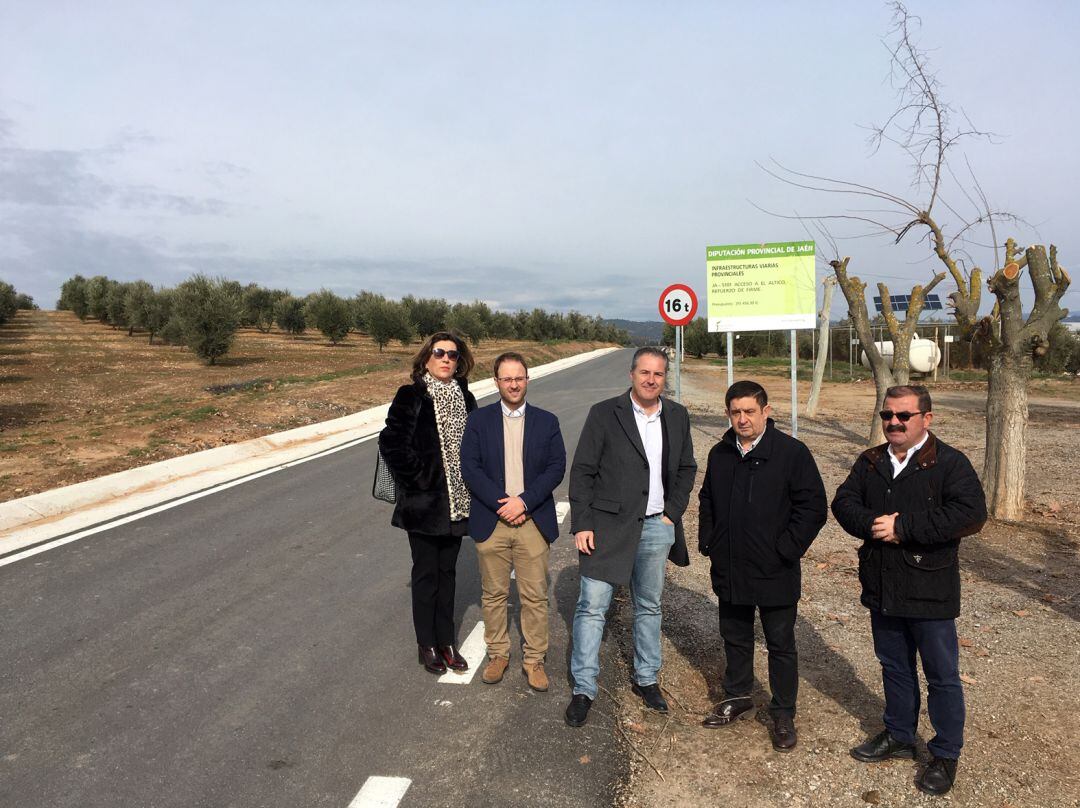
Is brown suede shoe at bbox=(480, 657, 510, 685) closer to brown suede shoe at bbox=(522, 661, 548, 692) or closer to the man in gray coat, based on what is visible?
brown suede shoe at bbox=(522, 661, 548, 692)

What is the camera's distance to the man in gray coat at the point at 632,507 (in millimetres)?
3705

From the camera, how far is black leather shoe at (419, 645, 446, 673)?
4.25m

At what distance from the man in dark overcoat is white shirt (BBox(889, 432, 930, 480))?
0.32 m

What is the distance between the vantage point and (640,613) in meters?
3.87

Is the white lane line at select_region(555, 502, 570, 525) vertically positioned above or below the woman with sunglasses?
below

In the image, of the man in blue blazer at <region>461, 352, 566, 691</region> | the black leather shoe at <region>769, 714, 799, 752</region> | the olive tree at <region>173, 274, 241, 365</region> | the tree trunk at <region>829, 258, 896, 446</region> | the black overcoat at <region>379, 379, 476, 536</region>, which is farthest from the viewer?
the olive tree at <region>173, 274, 241, 365</region>

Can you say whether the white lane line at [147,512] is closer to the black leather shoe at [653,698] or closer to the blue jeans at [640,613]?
the blue jeans at [640,613]

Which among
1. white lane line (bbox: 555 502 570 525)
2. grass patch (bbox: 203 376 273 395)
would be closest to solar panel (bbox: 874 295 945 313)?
white lane line (bbox: 555 502 570 525)

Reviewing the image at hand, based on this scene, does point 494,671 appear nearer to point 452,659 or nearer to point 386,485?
point 452,659

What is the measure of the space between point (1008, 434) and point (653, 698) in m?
5.63

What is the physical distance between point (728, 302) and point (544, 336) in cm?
8078

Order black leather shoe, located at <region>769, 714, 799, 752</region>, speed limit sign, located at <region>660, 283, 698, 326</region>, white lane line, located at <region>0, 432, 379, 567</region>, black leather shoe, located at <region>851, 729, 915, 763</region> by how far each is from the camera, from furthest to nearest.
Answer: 1. speed limit sign, located at <region>660, 283, 698, 326</region>
2. white lane line, located at <region>0, 432, 379, 567</region>
3. black leather shoe, located at <region>769, 714, 799, 752</region>
4. black leather shoe, located at <region>851, 729, 915, 763</region>

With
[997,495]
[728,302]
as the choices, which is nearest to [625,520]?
[997,495]

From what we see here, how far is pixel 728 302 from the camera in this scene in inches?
462
